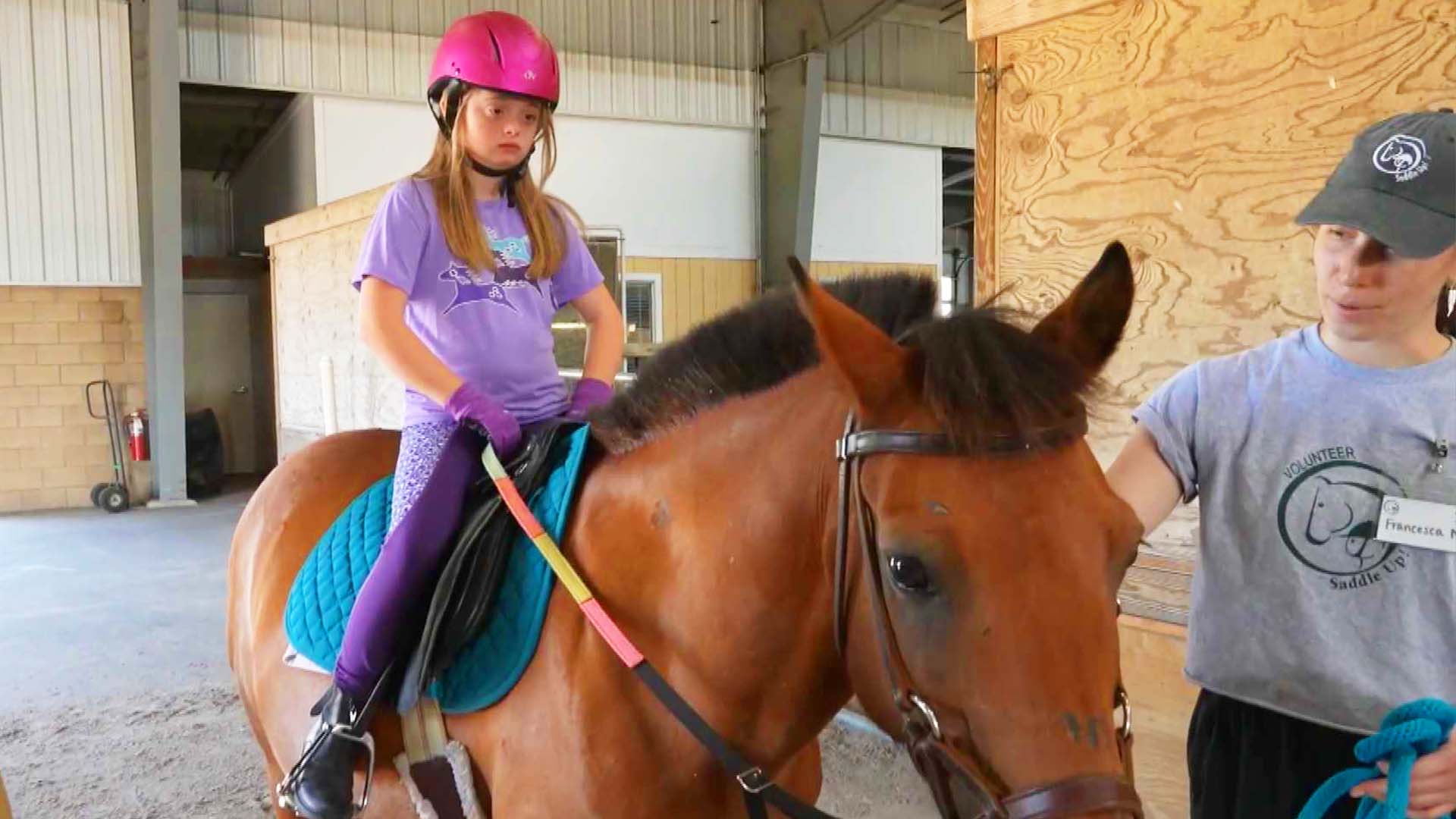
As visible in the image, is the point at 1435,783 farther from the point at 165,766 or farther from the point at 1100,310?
the point at 165,766

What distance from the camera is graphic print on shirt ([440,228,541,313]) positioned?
5.74 feet

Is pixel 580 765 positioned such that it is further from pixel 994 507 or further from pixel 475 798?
pixel 994 507

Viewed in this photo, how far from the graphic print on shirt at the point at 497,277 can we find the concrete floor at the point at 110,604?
3722 millimetres

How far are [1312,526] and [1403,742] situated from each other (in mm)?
302

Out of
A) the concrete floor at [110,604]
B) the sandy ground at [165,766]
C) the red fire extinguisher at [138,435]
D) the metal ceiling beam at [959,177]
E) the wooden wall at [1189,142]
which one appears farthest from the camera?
the metal ceiling beam at [959,177]

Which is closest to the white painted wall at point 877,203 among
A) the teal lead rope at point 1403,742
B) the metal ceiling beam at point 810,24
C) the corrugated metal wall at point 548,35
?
the metal ceiling beam at point 810,24

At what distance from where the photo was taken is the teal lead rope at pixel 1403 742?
1.14 meters

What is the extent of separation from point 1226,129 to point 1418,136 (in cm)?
124

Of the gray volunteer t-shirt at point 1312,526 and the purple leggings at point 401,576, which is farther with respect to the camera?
the purple leggings at point 401,576

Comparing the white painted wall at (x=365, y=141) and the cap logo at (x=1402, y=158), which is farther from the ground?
the white painted wall at (x=365, y=141)

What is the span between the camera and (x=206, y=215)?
17.6 meters

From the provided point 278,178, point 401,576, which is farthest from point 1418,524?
point 278,178

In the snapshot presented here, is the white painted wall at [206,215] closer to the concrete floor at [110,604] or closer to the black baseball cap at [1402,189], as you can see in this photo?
the concrete floor at [110,604]

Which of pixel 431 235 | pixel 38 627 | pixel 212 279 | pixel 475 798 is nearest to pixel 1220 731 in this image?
pixel 475 798
